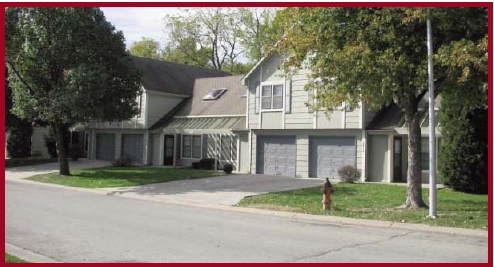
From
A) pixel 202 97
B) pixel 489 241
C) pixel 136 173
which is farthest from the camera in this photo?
pixel 202 97

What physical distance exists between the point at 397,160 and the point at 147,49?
45020 mm

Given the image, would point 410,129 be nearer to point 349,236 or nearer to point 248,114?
point 349,236

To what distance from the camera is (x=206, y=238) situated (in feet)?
33.0

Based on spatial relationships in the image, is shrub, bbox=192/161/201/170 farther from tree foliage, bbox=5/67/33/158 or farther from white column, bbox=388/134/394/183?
tree foliage, bbox=5/67/33/158

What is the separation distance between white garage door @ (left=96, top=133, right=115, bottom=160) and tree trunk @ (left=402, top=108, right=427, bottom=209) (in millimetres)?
25805

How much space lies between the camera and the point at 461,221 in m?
12.3

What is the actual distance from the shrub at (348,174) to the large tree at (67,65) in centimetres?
1064

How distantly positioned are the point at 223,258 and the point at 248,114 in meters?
19.6

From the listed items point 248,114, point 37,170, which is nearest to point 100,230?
point 248,114

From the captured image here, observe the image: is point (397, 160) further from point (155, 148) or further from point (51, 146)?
point (51, 146)

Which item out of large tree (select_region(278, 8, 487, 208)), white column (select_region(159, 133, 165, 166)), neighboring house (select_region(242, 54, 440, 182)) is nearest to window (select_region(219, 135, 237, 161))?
neighboring house (select_region(242, 54, 440, 182))

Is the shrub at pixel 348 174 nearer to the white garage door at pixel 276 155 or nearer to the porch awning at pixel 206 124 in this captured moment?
the white garage door at pixel 276 155

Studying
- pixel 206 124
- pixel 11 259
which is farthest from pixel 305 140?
pixel 11 259

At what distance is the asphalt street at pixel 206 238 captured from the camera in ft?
27.7
